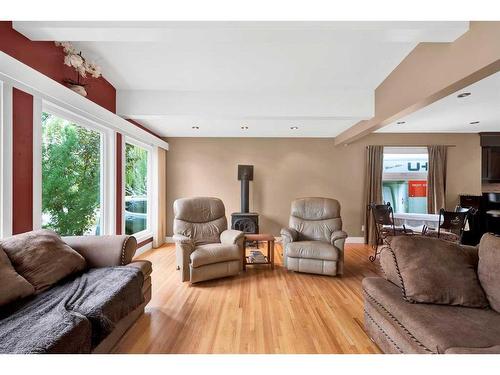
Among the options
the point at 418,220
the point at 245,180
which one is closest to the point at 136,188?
the point at 245,180

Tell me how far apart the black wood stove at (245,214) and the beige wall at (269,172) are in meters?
0.39

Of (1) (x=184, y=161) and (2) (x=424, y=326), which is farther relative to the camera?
(1) (x=184, y=161)

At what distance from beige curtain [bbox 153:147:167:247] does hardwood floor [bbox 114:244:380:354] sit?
1.66 m

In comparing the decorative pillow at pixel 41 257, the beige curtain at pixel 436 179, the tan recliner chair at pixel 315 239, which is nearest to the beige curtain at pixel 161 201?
the tan recliner chair at pixel 315 239

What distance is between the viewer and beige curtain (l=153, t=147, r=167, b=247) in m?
4.86

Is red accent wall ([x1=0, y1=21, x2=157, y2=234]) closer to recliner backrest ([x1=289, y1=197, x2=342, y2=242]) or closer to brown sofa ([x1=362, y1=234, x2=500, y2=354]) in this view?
brown sofa ([x1=362, y1=234, x2=500, y2=354])

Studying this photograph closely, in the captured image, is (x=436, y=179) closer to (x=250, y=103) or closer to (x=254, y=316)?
(x=250, y=103)

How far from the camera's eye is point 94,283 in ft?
5.67

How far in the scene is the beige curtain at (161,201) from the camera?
4865 mm

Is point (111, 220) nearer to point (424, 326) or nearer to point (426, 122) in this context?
point (424, 326)

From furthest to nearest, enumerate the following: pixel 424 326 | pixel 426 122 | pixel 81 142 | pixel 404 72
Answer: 1. pixel 426 122
2. pixel 81 142
3. pixel 404 72
4. pixel 424 326

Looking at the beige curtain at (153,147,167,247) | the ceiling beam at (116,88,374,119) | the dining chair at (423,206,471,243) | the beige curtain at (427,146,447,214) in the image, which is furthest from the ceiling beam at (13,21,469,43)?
the beige curtain at (427,146,447,214)

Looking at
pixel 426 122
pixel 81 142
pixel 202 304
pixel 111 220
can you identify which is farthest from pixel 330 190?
pixel 81 142
